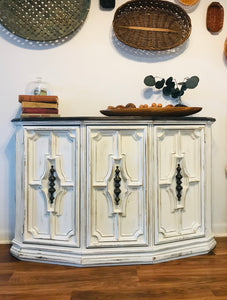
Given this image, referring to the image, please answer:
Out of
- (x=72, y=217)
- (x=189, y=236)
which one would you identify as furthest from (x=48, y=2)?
(x=189, y=236)

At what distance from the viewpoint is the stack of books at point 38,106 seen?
175cm

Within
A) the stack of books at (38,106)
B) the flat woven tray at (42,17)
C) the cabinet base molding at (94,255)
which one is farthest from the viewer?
the flat woven tray at (42,17)

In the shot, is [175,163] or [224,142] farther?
[224,142]

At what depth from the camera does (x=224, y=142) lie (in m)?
2.18

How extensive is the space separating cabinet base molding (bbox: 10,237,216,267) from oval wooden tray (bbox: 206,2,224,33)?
174cm

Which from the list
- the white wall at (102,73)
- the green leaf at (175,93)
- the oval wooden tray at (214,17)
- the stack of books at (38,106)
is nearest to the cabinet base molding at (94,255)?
the white wall at (102,73)

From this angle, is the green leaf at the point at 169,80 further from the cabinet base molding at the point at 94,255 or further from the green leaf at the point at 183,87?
the cabinet base molding at the point at 94,255

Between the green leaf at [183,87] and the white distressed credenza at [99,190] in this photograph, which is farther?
the green leaf at [183,87]

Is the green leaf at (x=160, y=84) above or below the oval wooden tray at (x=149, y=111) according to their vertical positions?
above

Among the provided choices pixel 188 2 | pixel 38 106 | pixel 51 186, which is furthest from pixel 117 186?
pixel 188 2

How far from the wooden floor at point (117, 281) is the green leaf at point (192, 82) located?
125 cm

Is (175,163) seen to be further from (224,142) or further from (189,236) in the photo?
(224,142)

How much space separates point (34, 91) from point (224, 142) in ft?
5.25

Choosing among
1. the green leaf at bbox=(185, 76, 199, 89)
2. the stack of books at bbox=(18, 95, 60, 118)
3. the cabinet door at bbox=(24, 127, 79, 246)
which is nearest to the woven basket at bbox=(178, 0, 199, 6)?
the green leaf at bbox=(185, 76, 199, 89)
